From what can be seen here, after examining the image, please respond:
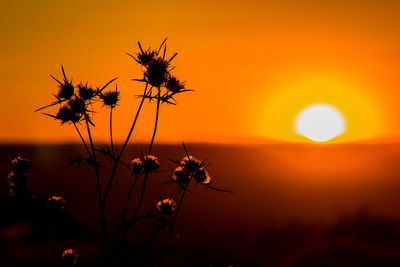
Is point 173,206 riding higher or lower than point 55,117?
lower

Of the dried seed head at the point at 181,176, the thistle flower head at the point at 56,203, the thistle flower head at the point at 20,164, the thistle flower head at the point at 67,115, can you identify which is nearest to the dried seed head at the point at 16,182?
the thistle flower head at the point at 20,164

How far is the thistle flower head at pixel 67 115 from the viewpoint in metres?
3.26

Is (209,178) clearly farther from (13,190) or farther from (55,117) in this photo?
(13,190)

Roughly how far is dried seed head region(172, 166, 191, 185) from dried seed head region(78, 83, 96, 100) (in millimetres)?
893

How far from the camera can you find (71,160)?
128 inches

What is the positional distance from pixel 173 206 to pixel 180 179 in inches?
13.2

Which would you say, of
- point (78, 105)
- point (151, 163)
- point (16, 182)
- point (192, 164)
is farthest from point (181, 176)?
point (16, 182)

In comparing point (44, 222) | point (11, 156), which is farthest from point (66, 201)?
point (11, 156)

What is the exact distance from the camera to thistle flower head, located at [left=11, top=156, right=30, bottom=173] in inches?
132

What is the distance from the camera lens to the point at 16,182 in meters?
3.32

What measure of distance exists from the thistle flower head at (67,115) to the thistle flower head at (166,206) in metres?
0.94

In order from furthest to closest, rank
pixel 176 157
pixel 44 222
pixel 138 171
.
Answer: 1. pixel 176 157
2. pixel 138 171
3. pixel 44 222

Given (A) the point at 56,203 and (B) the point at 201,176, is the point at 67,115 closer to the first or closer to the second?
(A) the point at 56,203

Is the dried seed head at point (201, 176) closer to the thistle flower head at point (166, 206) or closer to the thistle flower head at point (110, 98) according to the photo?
the thistle flower head at point (166, 206)
